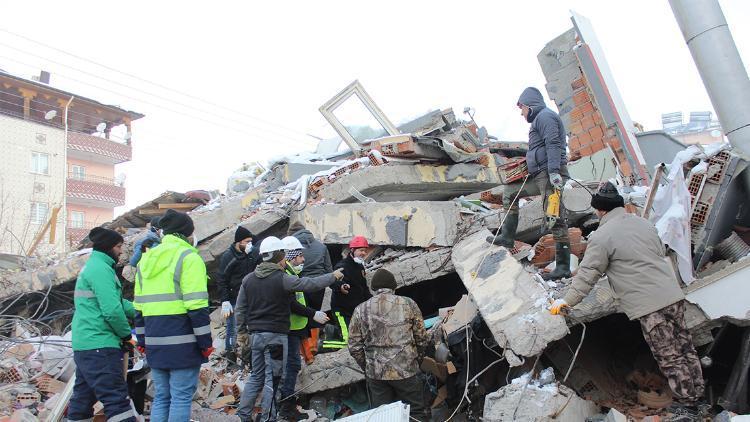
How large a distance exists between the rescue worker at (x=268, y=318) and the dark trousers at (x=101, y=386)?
3.50 ft

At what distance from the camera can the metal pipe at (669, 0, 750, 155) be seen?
18.5 ft

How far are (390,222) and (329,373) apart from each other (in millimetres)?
2223

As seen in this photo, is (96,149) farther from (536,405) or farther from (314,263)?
(536,405)

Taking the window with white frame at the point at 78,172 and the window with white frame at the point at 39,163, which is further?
the window with white frame at the point at 78,172

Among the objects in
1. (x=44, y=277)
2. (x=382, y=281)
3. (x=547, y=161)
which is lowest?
(x=382, y=281)

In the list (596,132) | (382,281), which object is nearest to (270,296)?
(382,281)

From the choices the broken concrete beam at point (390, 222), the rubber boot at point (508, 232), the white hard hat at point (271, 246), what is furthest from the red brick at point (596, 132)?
the white hard hat at point (271, 246)

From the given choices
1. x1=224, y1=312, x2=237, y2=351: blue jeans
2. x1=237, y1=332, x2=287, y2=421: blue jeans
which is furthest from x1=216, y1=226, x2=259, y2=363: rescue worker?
x1=237, y1=332, x2=287, y2=421: blue jeans

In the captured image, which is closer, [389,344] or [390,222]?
[389,344]

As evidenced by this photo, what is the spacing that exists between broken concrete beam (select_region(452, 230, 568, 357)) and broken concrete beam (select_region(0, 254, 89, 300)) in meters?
6.32

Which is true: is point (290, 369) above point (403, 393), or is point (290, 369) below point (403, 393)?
above

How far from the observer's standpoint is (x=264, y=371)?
16.5ft

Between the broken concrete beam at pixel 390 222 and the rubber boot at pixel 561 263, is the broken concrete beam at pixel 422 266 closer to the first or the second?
the broken concrete beam at pixel 390 222

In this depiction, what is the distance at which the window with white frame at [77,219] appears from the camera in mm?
28130
